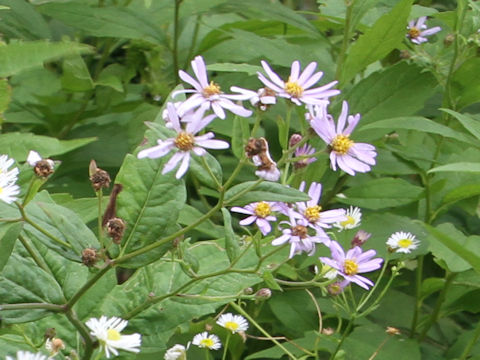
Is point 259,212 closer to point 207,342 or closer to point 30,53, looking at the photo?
point 207,342

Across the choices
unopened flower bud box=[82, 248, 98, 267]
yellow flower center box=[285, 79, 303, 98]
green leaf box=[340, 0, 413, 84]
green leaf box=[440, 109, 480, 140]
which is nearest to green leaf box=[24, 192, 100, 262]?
unopened flower bud box=[82, 248, 98, 267]

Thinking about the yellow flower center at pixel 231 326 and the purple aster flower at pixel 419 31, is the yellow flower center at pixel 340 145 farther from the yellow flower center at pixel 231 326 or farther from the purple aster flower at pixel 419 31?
the purple aster flower at pixel 419 31

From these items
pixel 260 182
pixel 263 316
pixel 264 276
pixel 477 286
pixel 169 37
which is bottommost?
pixel 263 316

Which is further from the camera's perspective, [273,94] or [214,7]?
[214,7]

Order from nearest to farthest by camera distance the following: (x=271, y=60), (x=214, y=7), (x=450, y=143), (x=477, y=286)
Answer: (x=477, y=286), (x=271, y=60), (x=450, y=143), (x=214, y=7)

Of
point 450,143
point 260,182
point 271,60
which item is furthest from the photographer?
point 450,143

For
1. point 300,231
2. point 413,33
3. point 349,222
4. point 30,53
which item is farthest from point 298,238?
point 413,33

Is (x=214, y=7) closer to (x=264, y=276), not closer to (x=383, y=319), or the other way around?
(x=383, y=319)

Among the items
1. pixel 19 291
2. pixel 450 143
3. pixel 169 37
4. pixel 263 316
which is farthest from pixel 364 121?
pixel 19 291
